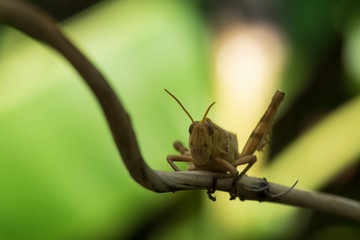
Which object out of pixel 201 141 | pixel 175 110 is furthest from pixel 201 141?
pixel 175 110

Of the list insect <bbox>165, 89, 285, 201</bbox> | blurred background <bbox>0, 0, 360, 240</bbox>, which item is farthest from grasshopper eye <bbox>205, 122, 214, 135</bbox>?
blurred background <bbox>0, 0, 360, 240</bbox>

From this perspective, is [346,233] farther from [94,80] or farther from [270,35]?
[94,80]

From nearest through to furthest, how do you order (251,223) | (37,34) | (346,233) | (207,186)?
(37,34) → (207,186) → (251,223) → (346,233)

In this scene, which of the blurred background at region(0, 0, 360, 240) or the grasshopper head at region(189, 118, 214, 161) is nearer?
the grasshopper head at region(189, 118, 214, 161)

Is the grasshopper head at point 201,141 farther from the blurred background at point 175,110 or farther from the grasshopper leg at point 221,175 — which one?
the blurred background at point 175,110

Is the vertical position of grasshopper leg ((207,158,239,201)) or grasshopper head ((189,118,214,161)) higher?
grasshopper head ((189,118,214,161))

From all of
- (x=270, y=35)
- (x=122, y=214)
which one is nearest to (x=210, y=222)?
(x=122, y=214)

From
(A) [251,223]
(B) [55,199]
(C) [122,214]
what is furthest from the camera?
(A) [251,223]

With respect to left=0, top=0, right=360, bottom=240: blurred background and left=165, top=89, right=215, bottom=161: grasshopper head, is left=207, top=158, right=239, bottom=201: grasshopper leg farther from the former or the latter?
left=0, top=0, right=360, bottom=240: blurred background

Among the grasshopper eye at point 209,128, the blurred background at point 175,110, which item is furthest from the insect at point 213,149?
the blurred background at point 175,110
